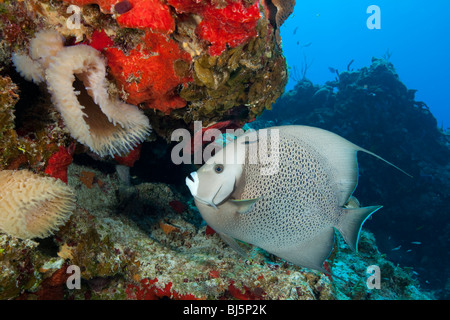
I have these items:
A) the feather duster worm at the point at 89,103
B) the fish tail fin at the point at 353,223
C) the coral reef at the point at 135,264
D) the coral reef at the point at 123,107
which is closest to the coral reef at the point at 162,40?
the coral reef at the point at 123,107

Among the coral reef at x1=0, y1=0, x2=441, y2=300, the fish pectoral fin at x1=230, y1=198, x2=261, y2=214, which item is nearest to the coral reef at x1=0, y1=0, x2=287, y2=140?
the coral reef at x1=0, y1=0, x2=441, y2=300

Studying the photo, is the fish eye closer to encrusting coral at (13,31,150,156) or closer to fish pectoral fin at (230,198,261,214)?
fish pectoral fin at (230,198,261,214)

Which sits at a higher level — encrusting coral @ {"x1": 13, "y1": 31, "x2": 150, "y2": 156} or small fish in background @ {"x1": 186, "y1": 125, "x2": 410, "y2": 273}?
encrusting coral @ {"x1": 13, "y1": 31, "x2": 150, "y2": 156}

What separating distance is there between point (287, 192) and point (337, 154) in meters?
0.46

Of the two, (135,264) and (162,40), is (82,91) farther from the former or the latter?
(135,264)

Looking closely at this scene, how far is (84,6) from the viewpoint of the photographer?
1.76m

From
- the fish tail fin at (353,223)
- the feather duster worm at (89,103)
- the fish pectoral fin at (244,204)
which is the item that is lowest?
the fish tail fin at (353,223)

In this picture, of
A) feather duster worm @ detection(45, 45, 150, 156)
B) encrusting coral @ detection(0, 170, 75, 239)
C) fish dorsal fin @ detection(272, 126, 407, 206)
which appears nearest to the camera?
encrusting coral @ detection(0, 170, 75, 239)

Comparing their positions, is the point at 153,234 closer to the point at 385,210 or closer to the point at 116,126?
the point at 116,126

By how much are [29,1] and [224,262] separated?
8.58 feet

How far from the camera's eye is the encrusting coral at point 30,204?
147 cm

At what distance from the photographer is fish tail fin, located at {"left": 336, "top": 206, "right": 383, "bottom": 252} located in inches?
66.0

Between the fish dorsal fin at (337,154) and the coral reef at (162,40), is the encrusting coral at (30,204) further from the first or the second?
the fish dorsal fin at (337,154)
